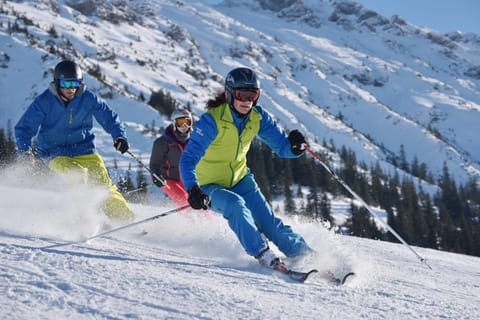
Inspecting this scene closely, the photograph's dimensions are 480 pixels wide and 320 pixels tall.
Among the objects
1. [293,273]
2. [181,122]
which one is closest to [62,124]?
[181,122]

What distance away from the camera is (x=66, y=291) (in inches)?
95.5

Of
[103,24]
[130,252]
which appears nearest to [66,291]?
[130,252]

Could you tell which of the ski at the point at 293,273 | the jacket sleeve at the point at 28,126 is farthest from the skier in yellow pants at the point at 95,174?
the ski at the point at 293,273

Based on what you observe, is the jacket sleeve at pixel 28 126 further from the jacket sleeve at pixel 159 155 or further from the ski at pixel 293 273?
the ski at pixel 293 273

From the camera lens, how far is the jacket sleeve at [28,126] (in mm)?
5223

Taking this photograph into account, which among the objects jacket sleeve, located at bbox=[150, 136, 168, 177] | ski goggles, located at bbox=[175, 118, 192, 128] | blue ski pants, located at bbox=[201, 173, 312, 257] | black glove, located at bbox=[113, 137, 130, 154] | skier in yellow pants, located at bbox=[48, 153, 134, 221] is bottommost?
jacket sleeve, located at bbox=[150, 136, 168, 177]

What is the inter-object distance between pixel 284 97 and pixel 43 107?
18703 centimetres

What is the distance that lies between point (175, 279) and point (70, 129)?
3.36 m

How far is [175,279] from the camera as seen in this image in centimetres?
291

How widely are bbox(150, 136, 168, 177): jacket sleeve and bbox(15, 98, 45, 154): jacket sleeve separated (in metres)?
2.37

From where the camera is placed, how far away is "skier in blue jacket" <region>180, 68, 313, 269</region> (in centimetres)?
389

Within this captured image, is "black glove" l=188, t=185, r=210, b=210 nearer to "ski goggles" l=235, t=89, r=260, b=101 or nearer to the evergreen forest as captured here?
"ski goggles" l=235, t=89, r=260, b=101

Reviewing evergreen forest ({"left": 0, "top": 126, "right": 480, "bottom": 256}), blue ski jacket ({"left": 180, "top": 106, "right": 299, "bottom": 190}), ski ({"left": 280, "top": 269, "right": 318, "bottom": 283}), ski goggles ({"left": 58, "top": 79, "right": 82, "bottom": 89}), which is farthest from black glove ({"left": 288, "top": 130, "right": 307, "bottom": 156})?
evergreen forest ({"left": 0, "top": 126, "right": 480, "bottom": 256})

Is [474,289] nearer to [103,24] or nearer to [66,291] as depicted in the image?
[66,291]
